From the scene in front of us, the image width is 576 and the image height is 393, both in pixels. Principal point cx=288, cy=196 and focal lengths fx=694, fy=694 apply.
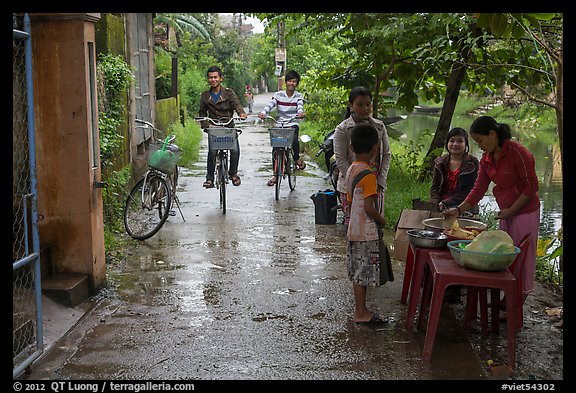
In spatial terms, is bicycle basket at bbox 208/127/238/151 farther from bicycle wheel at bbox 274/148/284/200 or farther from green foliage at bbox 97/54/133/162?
green foliage at bbox 97/54/133/162

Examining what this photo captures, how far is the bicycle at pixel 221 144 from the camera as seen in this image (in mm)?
9602

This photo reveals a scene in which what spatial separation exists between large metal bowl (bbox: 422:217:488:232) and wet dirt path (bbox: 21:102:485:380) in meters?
0.76

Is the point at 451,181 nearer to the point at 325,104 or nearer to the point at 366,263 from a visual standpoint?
the point at 366,263

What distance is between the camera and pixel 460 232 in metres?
5.25

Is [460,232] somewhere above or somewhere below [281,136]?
below

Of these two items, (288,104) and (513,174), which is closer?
(513,174)

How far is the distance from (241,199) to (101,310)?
5.14m

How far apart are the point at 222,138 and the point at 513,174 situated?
503cm

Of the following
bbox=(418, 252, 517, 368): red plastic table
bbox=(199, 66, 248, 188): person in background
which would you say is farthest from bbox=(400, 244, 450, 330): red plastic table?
bbox=(199, 66, 248, 188): person in background

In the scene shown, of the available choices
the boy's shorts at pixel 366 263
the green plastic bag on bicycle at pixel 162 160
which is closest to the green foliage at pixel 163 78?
the green plastic bag on bicycle at pixel 162 160

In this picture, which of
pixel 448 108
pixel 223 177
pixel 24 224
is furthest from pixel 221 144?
pixel 24 224

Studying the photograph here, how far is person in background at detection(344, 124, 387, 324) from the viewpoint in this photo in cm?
526
